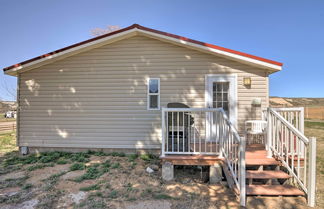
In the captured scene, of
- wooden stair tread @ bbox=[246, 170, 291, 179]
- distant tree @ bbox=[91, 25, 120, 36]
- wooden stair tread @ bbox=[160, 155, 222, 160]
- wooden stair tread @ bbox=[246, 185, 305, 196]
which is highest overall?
distant tree @ bbox=[91, 25, 120, 36]

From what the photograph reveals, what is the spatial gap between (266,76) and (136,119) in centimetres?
423

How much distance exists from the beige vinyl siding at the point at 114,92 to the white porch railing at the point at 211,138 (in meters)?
1.13

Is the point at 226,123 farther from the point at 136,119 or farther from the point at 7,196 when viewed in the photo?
the point at 7,196

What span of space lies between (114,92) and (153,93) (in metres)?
1.28

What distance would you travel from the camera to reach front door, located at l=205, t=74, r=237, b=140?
487cm

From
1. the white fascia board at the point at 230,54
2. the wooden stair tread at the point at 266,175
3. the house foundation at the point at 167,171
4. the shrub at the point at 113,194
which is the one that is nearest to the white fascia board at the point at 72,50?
the white fascia board at the point at 230,54

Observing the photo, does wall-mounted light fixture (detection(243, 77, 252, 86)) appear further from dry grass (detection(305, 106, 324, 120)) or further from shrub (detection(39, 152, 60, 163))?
dry grass (detection(305, 106, 324, 120))

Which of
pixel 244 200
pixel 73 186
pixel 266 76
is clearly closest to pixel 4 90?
pixel 73 186

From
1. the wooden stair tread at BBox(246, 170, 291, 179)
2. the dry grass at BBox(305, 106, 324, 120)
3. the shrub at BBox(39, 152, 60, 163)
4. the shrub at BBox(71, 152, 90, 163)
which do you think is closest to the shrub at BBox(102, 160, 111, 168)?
the shrub at BBox(71, 152, 90, 163)

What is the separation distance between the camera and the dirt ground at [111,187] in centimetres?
259

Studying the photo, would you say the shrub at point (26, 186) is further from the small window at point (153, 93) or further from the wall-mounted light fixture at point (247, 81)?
the wall-mounted light fixture at point (247, 81)

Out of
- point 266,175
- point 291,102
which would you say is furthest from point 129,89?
point 291,102

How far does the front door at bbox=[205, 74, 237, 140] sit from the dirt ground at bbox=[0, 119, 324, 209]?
4.95ft

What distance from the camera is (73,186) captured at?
315cm
